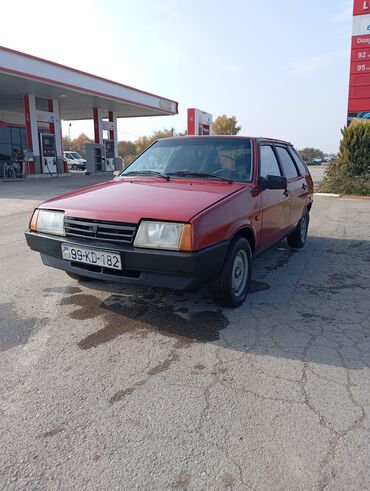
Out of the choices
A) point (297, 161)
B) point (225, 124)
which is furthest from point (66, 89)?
point (225, 124)

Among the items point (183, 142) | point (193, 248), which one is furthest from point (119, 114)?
point (193, 248)

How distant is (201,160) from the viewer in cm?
435

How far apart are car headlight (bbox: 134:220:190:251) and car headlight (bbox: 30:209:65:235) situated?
34.3 inches

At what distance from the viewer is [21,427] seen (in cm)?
218

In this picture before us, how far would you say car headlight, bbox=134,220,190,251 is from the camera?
308 cm

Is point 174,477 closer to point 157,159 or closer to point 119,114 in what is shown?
point 157,159

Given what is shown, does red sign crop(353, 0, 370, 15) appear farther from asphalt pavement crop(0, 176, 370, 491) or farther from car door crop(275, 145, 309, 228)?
asphalt pavement crop(0, 176, 370, 491)

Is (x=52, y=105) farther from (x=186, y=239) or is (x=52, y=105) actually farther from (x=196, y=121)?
(x=186, y=239)

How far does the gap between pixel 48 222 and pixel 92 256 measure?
0.71m

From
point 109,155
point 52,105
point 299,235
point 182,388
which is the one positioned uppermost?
point 52,105

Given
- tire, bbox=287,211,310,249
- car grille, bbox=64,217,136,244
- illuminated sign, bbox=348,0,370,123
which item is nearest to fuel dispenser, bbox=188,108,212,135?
illuminated sign, bbox=348,0,370,123

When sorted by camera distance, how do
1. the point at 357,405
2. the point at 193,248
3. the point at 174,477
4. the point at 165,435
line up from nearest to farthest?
the point at 174,477
the point at 165,435
the point at 357,405
the point at 193,248

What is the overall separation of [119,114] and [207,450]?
32.6 meters

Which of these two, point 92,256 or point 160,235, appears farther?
point 92,256
